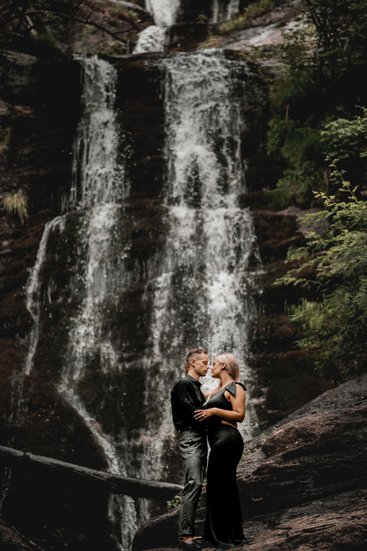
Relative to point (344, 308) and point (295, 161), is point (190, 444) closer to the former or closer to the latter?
point (344, 308)

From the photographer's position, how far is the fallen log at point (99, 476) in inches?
377

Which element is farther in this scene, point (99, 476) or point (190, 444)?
point (99, 476)

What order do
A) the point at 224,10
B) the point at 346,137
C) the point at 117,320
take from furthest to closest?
the point at 224,10
the point at 346,137
the point at 117,320

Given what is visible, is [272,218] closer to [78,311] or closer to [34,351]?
[78,311]

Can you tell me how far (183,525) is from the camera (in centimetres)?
530

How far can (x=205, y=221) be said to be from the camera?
14742 millimetres

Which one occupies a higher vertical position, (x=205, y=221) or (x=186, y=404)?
(x=205, y=221)

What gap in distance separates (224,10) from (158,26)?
278 centimetres

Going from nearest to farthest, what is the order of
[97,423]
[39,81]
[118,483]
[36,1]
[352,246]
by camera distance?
[352,246]
[118,483]
[97,423]
[36,1]
[39,81]

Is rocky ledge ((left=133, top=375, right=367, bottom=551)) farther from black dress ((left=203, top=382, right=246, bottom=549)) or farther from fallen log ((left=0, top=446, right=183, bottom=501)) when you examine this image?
fallen log ((left=0, top=446, right=183, bottom=501))

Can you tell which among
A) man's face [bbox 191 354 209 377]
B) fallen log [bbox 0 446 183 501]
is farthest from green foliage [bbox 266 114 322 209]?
man's face [bbox 191 354 209 377]

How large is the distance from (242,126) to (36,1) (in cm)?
631

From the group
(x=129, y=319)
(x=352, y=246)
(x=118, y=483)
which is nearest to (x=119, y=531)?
(x=118, y=483)

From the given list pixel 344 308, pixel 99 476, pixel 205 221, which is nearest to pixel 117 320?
pixel 205 221
